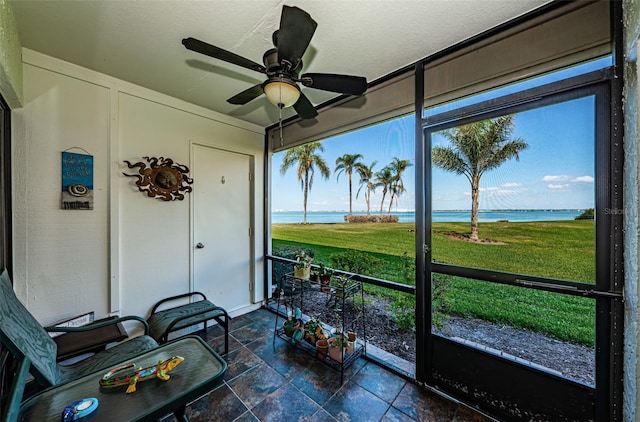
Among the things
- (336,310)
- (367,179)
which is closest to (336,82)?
(367,179)

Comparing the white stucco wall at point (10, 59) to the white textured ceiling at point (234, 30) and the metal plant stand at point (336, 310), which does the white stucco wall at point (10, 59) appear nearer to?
the white textured ceiling at point (234, 30)

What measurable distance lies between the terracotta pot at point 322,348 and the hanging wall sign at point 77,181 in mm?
2368

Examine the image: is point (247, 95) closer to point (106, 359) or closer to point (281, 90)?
point (281, 90)

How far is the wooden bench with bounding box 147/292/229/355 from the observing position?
2.01 meters

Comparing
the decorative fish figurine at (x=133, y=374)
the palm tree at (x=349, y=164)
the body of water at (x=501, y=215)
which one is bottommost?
the decorative fish figurine at (x=133, y=374)

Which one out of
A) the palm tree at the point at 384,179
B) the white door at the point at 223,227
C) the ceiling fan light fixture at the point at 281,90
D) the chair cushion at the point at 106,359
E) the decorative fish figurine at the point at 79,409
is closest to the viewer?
the decorative fish figurine at the point at 79,409

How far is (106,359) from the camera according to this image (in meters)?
1.59

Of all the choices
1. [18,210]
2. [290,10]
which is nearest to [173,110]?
[18,210]

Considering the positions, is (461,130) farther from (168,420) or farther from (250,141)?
(168,420)

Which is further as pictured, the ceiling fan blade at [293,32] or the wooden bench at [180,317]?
the wooden bench at [180,317]

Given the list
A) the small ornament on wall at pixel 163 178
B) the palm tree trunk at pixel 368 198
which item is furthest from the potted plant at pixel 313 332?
the small ornament on wall at pixel 163 178

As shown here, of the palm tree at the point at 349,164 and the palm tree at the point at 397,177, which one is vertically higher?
the palm tree at the point at 349,164

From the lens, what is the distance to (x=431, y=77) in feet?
6.00

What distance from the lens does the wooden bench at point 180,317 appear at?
79.0 inches
